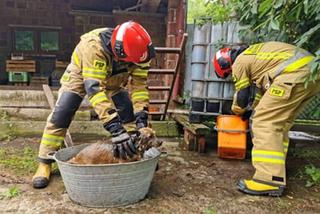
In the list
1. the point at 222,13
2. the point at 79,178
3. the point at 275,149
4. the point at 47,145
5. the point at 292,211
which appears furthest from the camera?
the point at 222,13

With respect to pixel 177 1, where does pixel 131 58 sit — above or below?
below

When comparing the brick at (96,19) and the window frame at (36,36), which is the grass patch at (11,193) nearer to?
the brick at (96,19)

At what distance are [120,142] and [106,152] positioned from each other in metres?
0.21

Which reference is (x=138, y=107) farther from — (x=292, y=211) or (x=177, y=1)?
(x=177, y=1)

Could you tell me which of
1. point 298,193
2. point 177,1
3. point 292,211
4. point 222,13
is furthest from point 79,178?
point 177,1

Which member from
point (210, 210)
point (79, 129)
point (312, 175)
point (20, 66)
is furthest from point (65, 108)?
point (20, 66)

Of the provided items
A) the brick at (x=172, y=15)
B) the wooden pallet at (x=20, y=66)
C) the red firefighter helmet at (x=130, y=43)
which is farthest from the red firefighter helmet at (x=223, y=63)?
the wooden pallet at (x=20, y=66)

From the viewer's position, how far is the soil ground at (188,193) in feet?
8.77

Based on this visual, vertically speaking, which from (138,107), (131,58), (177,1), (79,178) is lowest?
(79,178)

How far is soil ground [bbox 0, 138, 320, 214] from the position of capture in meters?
2.67

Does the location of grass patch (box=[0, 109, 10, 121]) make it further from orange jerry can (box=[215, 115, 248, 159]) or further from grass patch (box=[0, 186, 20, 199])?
orange jerry can (box=[215, 115, 248, 159])

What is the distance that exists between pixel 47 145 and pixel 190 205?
1.48 meters

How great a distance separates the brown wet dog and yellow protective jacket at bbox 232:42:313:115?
1.25m

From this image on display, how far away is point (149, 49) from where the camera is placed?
2.81 metres
